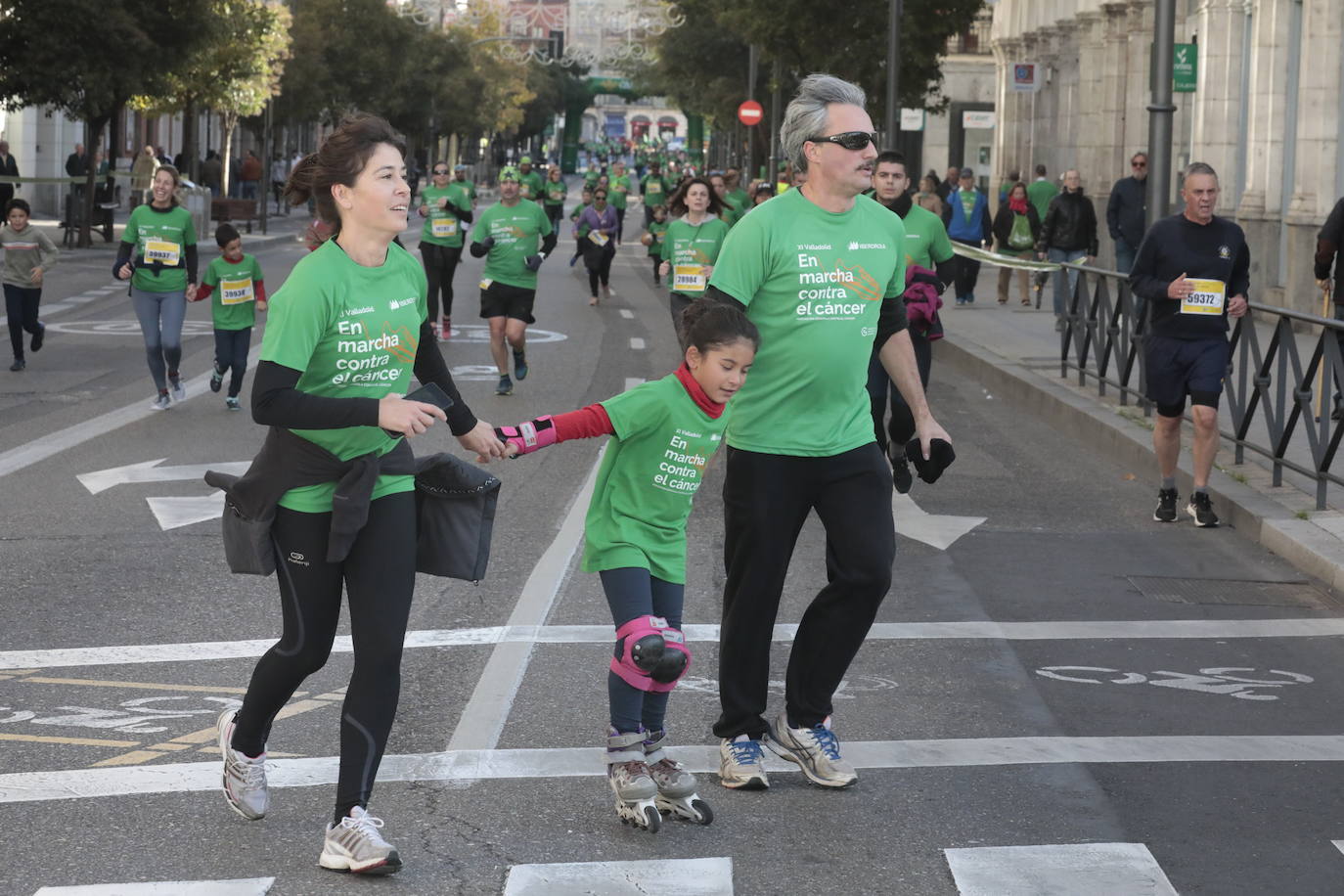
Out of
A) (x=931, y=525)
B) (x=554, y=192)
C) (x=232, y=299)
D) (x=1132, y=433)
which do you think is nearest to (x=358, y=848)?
(x=931, y=525)

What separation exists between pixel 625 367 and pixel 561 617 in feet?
36.0

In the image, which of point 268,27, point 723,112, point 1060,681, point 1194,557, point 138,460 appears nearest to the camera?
point 1060,681

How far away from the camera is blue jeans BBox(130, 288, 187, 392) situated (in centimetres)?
1524

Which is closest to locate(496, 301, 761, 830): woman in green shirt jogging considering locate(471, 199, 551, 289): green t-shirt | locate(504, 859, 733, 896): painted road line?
locate(504, 859, 733, 896): painted road line

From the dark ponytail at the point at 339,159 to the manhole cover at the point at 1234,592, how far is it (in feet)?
16.0

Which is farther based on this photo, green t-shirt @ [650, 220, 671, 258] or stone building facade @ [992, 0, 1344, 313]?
green t-shirt @ [650, 220, 671, 258]

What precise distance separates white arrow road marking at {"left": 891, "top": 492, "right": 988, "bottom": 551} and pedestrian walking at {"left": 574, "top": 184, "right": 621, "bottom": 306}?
1692 cm

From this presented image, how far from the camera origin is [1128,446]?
13312 millimetres

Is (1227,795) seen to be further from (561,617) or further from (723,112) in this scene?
A: (723,112)

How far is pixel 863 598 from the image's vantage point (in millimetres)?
5734

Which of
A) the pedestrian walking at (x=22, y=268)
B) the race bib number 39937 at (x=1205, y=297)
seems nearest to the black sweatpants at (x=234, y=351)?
the pedestrian walking at (x=22, y=268)

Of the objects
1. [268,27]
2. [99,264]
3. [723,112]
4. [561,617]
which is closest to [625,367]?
[561,617]

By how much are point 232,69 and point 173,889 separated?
3983 cm

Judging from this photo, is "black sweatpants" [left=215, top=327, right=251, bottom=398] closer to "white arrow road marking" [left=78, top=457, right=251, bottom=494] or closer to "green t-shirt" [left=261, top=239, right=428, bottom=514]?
"white arrow road marking" [left=78, top=457, right=251, bottom=494]
